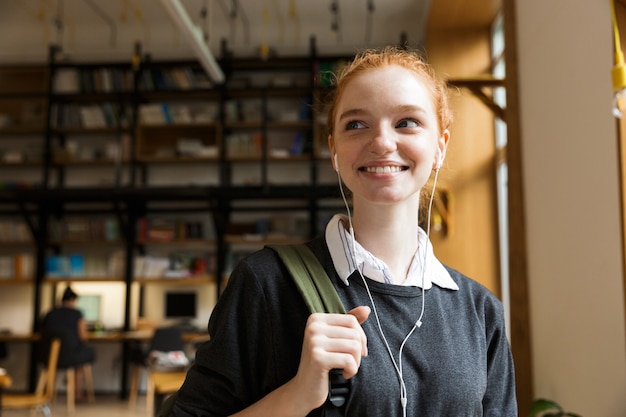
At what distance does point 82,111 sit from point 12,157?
1120mm

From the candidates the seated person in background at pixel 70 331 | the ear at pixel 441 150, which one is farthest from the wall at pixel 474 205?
the ear at pixel 441 150

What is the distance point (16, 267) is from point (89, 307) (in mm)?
1084

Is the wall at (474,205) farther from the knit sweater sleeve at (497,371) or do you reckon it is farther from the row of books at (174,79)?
the knit sweater sleeve at (497,371)

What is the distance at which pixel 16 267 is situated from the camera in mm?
8453

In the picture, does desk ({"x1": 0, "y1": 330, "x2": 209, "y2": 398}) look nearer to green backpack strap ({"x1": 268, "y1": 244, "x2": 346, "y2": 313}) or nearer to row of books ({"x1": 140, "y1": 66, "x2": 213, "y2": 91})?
row of books ({"x1": 140, "y1": 66, "x2": 213, "y2": 91})

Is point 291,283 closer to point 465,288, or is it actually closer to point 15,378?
point 465,288

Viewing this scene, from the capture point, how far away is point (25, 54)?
8.81 meters

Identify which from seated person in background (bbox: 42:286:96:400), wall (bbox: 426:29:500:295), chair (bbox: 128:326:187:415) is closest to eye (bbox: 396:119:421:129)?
chair (bbox: 128:326:187:415)

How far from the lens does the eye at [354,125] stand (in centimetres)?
98

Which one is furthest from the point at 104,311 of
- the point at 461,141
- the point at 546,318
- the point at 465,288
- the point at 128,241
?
the point at 465,288

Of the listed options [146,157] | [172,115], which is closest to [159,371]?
[146,157]

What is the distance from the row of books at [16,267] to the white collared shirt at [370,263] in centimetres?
834

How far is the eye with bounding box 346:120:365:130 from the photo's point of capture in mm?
975

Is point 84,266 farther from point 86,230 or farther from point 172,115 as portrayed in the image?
point 172,115
